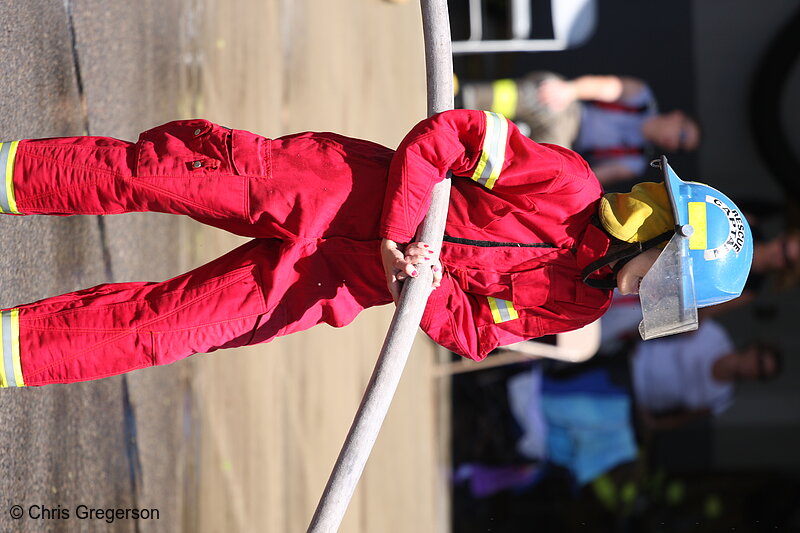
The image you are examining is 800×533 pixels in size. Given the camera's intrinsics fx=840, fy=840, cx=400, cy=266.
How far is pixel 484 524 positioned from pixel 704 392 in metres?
1.84

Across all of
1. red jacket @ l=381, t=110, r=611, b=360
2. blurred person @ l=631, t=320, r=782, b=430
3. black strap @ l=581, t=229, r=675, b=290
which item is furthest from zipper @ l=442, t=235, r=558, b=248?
blurred person @ l=631, t=320, r=782, b=430

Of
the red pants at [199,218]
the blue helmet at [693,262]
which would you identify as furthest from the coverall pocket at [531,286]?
the red pants at [199,218]

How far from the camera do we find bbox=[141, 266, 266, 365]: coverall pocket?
7.66 ft

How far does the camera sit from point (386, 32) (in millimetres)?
5570

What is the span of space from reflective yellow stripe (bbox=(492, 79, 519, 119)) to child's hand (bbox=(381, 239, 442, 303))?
3379 millimetres

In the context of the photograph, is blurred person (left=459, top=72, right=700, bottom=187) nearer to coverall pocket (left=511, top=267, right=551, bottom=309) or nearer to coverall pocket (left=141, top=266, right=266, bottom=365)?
coverall pocket (left=511, top=267, right=551, bottom=309)

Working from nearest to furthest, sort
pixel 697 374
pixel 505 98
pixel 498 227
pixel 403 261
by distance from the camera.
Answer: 1. pixel 403 261
2. pixel 498 227
3. pixel 505 98
4. pixel 697 374

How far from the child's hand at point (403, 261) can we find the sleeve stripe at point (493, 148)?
261mm

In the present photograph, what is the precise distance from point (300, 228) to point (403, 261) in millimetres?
336

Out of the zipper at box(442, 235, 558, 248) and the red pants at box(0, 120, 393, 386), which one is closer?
the red pants at box(0, 120, 393, 386)

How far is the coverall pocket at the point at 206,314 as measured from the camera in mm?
2334

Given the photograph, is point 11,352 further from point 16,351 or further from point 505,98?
point 505,98

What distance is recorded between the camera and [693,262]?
2219 millimetres

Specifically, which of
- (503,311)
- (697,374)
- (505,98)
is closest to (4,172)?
(503,311)
